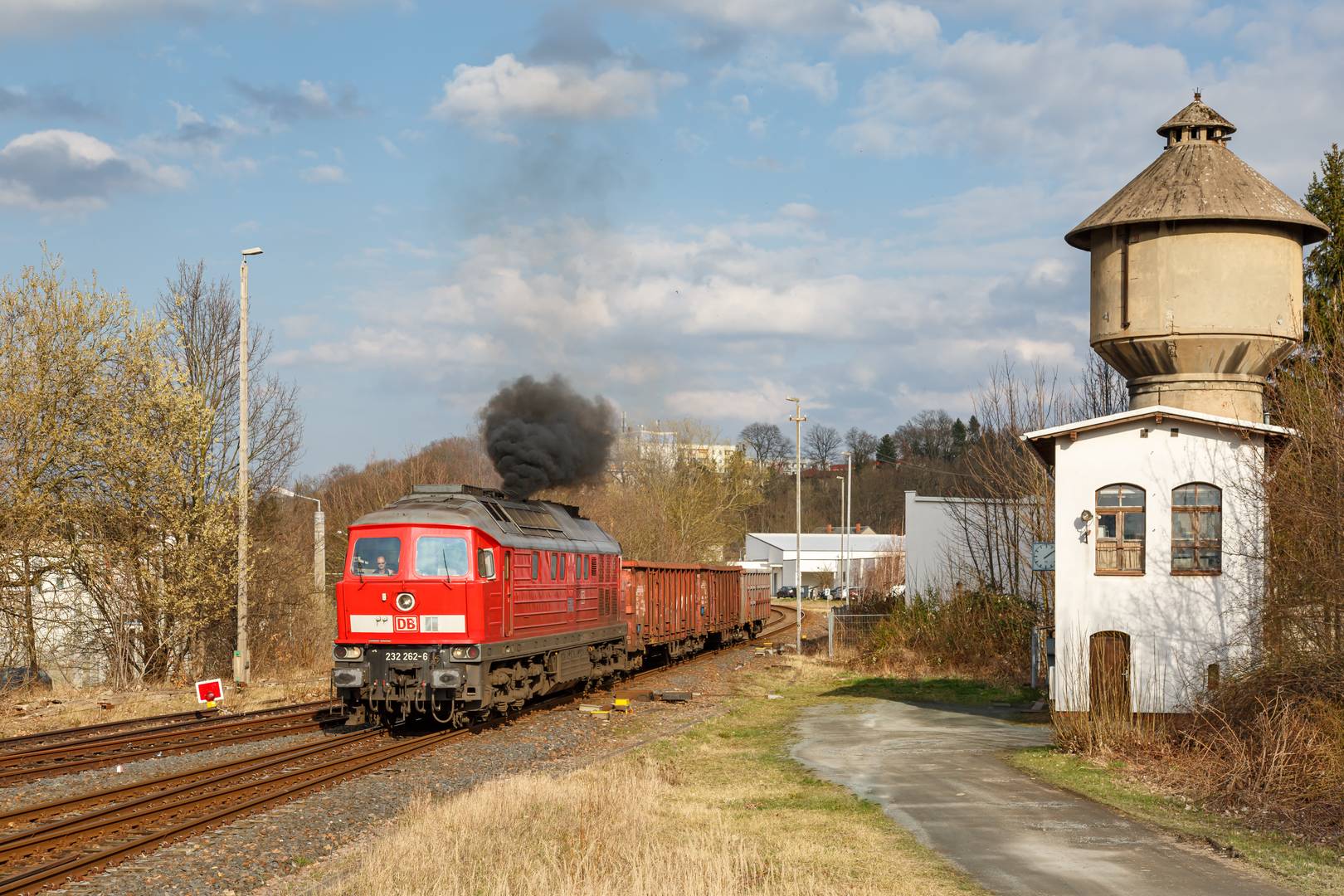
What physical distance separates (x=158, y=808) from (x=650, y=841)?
216 inches

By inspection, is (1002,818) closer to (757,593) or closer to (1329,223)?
(1329,223)

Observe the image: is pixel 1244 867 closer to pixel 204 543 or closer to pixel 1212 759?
pixel 1212 759

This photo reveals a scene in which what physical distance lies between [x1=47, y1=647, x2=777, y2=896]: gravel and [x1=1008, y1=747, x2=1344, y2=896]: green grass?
6633 mm

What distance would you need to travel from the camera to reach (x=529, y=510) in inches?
877

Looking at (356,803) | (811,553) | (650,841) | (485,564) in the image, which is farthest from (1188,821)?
(811,553)

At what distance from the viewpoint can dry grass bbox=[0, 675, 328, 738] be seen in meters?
21.8

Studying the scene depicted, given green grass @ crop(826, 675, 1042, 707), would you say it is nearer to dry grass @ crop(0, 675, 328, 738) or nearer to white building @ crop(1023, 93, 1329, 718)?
white building @ crop(1023, 93, 1329, 718)

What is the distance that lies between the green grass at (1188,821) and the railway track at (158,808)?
9.21m

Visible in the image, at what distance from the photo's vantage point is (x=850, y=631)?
42.2m

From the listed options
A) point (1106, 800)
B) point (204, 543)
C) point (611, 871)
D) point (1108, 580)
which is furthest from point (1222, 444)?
point (204, 543)

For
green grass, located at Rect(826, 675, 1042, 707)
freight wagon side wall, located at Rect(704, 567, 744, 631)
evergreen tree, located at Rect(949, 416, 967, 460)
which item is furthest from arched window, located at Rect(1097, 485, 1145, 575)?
evergreen tree, located at Rect(949, 416, 967, 460)

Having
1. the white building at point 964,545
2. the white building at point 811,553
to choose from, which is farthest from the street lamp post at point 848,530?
the white building at point 964,545

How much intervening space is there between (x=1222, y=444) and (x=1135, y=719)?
179 inches

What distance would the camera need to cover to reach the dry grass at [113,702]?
21.8 meters
